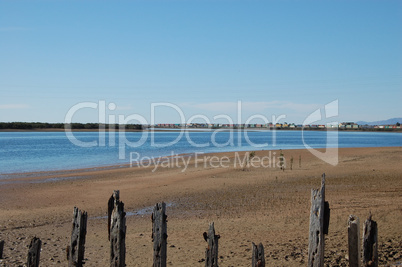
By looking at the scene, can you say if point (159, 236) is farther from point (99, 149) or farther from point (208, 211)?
point (99, 149)

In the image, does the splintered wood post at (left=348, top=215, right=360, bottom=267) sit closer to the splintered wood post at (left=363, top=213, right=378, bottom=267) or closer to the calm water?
the splintered wood post at (left=363, top=213, right=378, bottom=267)

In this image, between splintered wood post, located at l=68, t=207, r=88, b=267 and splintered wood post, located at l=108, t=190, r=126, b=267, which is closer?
splintered wood post, located at l=108, t=190, r=126, b=267

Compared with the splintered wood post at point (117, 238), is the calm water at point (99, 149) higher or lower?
lower

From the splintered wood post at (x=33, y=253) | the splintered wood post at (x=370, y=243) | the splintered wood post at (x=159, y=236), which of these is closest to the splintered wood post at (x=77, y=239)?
the splintered wood post at (x=33, y=253)

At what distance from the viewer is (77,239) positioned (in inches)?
202

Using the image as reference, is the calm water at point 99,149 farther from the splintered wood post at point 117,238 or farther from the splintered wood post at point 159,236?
the splintered wood post at point 159,236

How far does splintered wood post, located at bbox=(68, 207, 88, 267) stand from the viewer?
511cm

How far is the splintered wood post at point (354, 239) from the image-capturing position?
14.6ft

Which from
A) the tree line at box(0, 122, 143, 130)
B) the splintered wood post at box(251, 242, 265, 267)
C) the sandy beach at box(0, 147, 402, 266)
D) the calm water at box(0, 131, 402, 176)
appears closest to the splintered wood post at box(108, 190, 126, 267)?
the splintered wood post at box(251, 242, 265, 267)

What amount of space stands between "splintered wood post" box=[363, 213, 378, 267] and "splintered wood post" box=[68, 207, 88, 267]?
11.7 feet

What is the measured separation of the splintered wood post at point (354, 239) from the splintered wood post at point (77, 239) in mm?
3359

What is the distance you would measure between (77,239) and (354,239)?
351 cm

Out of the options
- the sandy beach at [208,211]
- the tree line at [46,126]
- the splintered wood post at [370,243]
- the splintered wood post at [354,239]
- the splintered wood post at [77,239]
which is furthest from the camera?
the tree line at [46,126]

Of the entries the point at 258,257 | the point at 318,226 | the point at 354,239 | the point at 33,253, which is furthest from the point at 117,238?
the point at 354,239
